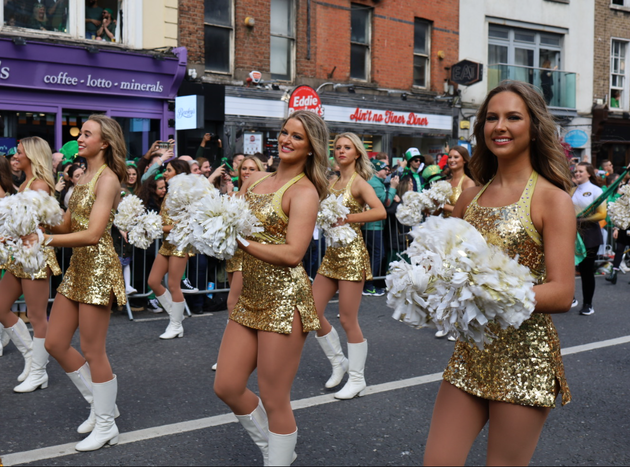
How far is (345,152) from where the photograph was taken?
5.80 metres

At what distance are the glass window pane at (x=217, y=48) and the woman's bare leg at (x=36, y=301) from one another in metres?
11.1

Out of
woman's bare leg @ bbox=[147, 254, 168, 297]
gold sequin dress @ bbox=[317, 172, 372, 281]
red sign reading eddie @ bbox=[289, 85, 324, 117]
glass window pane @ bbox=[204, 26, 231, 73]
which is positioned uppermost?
glass window pane @ bbox=[204, 26, 231, 73]

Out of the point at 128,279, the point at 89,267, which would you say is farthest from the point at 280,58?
the point at 89,267

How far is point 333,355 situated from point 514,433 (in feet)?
10.0

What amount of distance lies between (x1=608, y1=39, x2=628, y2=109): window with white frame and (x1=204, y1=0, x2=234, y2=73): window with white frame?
1532 centimetres

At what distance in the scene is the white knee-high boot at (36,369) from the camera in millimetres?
5270

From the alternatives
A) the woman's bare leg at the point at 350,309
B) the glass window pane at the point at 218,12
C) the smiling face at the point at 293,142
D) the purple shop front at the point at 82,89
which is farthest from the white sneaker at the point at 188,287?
the glass window pane at the point at 218,12

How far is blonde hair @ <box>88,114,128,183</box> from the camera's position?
4.34m

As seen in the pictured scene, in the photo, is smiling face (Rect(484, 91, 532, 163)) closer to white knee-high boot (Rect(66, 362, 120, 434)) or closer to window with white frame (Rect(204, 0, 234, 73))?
white knee-high boot (Rect(66, 362, 120, 434))

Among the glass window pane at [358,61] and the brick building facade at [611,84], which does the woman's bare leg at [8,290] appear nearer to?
the glass window pane at [358,61]

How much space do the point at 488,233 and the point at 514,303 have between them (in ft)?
1.72

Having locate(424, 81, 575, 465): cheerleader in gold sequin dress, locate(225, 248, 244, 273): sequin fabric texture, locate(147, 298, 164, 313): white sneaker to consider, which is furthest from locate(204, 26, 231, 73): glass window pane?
locate(424, 81, 575, 465): cheerleader in gold sequin dress

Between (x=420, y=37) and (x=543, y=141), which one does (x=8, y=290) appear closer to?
(x=543, y=141)

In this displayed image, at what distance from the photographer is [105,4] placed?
45.8 ft
